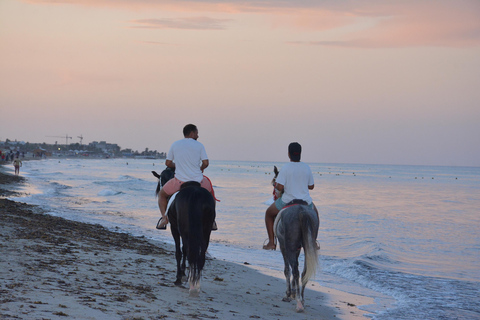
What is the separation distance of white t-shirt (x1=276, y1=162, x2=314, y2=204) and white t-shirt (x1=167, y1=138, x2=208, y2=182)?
4.62ft

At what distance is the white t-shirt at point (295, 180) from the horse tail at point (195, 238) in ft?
4.95

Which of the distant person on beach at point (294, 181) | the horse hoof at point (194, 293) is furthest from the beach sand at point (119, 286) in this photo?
the distant person on beach at point (294, 181)

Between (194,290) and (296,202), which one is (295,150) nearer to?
(296,202)

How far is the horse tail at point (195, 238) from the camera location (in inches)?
305

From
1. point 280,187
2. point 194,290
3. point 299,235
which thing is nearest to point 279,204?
point 280,187

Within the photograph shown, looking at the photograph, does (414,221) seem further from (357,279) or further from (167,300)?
(167,300)

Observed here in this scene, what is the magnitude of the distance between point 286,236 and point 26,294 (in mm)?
4036

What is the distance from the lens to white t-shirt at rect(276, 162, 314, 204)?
8.20m

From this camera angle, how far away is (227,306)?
7.60m

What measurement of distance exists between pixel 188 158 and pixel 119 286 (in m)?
2.35

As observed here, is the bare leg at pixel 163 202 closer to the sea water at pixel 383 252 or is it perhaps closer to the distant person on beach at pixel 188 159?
the distant person on beach at pixel 188 159

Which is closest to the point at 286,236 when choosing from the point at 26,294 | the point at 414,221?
the point at 26,294

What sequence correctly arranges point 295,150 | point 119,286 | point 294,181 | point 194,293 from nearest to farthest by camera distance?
1. point 119,286
2. point 194,293
3. point 294,181
4. point 295,150

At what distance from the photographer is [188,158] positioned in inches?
325
